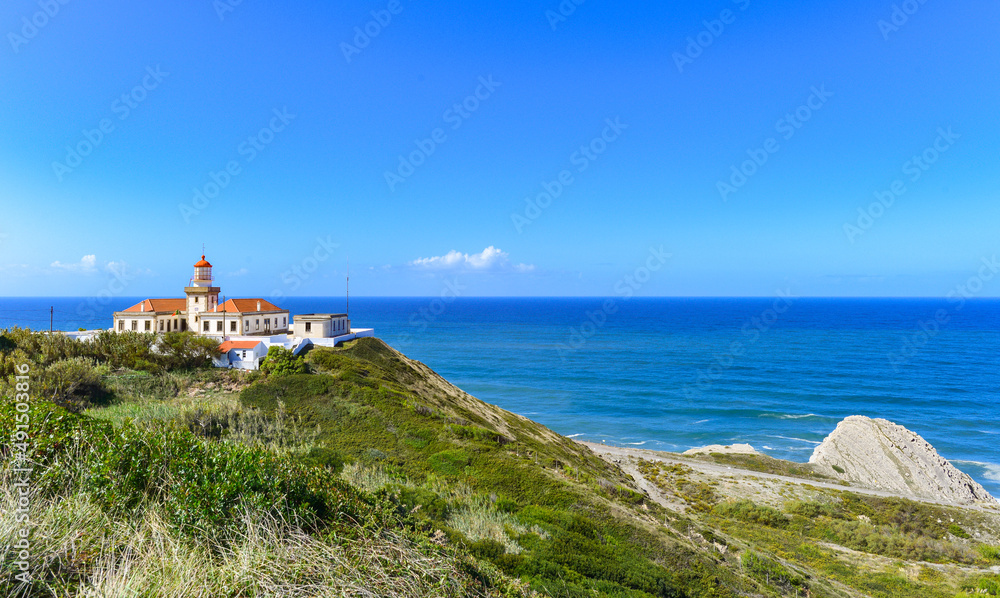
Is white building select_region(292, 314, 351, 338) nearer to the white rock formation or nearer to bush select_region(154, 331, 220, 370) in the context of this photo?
bush select_region(154, 331, 220, 370)

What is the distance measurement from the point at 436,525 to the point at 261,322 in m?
36.6

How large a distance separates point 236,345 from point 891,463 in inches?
1847

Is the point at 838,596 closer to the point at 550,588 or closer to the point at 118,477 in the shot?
the point at 550,588

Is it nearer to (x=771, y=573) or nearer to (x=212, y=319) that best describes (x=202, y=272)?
(x=212, y=319)

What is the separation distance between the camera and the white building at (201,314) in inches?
1485

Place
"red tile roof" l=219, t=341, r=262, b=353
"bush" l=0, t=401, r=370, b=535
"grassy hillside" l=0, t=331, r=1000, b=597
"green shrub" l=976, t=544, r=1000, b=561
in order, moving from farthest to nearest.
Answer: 1. "red tile roof" l=219, t=341, r=262, b=353
2. "green shrub" l=976, t=544, r=1000, b=561
3. "bush" l=0, t=401, r=370, b=535
4. "grassy hillside" l=0, t=331, r=1000, b=597

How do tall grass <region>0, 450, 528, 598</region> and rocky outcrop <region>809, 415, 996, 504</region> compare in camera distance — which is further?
rocky outcrop <region>809, 415, 996, 504</region>

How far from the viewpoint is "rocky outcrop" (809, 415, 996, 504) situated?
31.0m

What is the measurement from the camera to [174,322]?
128 ft

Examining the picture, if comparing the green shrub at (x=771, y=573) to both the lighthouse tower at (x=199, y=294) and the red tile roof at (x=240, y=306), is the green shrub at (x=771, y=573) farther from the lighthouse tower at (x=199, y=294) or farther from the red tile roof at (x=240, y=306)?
the lighthouse tower at (x=199, y=294)

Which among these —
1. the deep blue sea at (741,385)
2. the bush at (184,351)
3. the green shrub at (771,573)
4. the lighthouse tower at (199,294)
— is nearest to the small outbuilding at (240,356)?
the bush at (184,351)

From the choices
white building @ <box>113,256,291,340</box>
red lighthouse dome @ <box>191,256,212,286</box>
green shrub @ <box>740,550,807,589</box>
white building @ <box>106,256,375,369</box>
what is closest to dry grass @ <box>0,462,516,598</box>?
green shrub @ <box>740,550,807,589</box>

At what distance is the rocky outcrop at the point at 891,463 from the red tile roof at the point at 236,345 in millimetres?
42026

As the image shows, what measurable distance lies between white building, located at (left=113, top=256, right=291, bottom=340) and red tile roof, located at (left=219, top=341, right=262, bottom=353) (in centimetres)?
709
